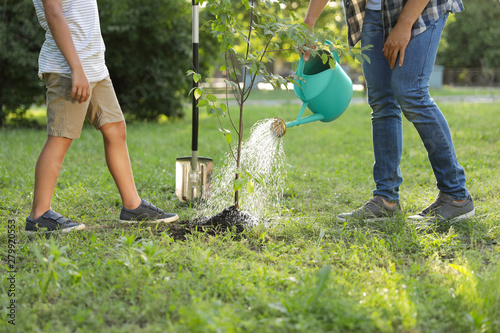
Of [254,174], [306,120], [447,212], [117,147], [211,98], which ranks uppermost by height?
[211,98]

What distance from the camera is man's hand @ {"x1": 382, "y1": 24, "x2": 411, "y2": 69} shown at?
7.79 ft

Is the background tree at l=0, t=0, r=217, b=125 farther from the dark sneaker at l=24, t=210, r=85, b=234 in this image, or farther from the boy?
the dark sneaker at l=24, t=210, r=85, b=234

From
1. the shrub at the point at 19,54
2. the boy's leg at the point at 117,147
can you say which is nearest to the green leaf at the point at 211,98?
the boy's leg at the point at 117,147

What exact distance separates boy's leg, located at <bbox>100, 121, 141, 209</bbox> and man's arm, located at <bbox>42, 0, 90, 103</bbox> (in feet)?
0.90

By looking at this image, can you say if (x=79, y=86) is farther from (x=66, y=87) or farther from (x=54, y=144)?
(x=54, y=144)

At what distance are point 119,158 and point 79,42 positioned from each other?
0.61m

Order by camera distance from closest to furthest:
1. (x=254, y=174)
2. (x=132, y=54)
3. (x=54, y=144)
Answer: (x=54, y=144), (x=254, y=174), (x=132, y=54)

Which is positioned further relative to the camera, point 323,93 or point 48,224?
point 323,93

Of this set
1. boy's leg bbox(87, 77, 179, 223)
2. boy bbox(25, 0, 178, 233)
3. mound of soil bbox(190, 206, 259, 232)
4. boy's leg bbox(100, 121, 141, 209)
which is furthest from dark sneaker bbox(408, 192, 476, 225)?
boy bbox(25, 0, 178, 233)

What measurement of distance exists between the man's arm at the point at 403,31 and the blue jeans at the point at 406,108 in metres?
0.04

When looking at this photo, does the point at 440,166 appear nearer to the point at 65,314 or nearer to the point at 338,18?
the point at 65,314

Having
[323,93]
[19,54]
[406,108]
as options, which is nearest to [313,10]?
[323,93]

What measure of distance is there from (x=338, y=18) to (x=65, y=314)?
1937 centimetres

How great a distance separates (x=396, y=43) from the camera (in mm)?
2389
